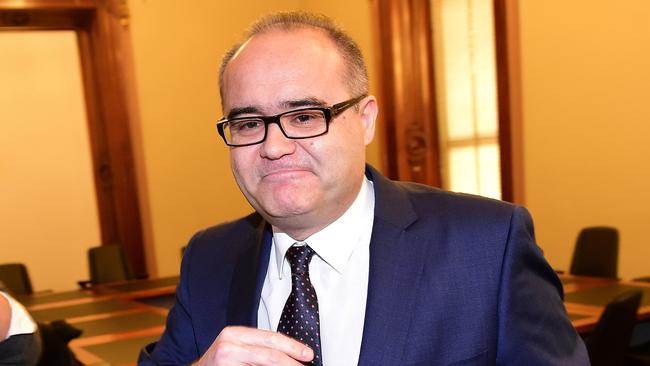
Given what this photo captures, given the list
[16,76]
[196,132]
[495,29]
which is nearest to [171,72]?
[196,132]

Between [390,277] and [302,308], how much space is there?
0.19 meters

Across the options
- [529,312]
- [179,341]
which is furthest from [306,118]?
[179,341]

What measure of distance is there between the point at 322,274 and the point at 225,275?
285mm

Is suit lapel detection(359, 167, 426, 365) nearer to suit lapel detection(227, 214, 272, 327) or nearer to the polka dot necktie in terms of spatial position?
the polka dot necktie

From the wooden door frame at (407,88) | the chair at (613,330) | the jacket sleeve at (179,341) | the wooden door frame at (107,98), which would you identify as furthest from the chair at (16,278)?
the jacket sleeve at (179,341)

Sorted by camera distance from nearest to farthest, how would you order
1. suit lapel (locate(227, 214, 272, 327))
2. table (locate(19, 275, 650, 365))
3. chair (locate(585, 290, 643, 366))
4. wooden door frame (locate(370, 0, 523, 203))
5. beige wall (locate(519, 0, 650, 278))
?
suit lapel (locate(227, 214, 272, 327)), chair (locate(585, 290, 643, 366)), table (locate(19, 275, 650, 365)), beige wall (locate(519, 0, 650, 278)), wooden door frame (locate(370, 0, 523, 203))

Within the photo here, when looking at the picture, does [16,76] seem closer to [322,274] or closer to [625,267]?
[625,267]

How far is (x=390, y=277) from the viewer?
1.46m

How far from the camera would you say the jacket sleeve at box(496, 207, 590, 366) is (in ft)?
4.55

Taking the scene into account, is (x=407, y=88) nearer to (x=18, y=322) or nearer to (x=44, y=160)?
(x=44, y=160)

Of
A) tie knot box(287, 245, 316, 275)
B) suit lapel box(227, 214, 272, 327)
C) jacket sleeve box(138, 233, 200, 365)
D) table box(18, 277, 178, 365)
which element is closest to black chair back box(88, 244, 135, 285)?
table box(18, 277, 178, 365)

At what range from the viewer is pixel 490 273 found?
1439 mm

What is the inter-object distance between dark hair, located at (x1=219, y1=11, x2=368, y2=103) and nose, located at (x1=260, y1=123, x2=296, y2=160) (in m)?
0.19

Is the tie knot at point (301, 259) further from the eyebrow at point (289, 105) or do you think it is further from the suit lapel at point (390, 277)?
the eyebrow at point (289, 105)
